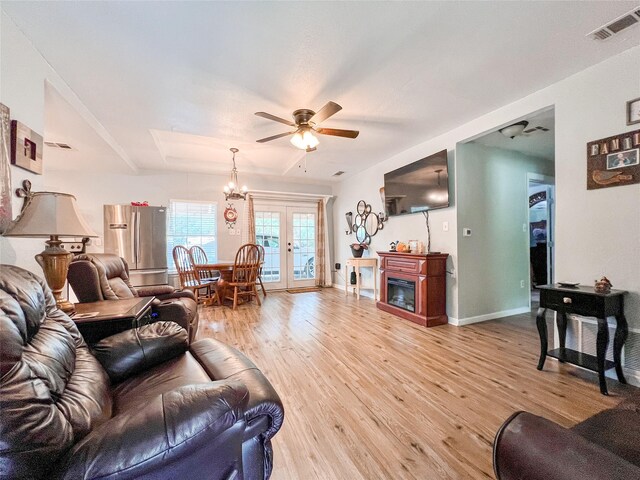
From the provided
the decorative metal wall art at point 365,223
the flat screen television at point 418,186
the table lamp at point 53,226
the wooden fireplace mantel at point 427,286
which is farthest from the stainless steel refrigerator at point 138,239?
the wooden fireplace mantel at point 427,286

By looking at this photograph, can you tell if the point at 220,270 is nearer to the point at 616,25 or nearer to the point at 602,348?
the point at 602,348

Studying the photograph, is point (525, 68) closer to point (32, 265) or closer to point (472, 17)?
point (472, 17)

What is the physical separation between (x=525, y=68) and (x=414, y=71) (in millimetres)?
912

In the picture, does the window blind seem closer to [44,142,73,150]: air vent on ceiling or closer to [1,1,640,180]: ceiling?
[44,142,73,150]: air vent on ceiling

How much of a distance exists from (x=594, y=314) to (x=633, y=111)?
5.04ft

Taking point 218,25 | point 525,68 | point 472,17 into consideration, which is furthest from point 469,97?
point 218,25

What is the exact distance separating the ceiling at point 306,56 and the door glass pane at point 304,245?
3207 mm

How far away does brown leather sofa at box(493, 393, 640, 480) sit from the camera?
572 millimetres

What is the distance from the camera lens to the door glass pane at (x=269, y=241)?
5879 mm

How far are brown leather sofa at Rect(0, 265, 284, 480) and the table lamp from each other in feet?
1.03

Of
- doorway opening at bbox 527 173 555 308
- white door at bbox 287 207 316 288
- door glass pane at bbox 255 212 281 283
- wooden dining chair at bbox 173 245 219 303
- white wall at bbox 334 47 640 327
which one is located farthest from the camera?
white door at bbox 287 207 316 288

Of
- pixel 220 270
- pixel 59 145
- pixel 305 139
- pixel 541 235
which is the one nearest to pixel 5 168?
pixel 305 139

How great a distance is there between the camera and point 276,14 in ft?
5.37

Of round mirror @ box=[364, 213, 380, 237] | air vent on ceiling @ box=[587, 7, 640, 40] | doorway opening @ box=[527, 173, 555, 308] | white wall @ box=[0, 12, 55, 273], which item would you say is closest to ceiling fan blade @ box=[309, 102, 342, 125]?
air vent on ceiling @ box=[587, 7, 640, 40]
